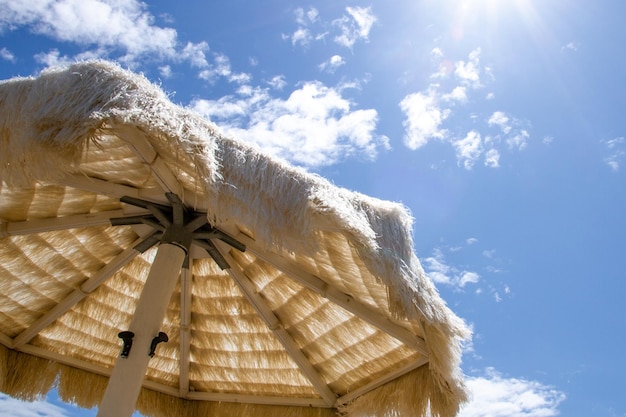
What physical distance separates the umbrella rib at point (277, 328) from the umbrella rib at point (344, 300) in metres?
0.44

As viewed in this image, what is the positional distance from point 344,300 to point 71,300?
2.28m

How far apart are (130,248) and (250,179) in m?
1.80

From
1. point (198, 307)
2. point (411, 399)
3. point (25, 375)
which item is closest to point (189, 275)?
point (198, 307)

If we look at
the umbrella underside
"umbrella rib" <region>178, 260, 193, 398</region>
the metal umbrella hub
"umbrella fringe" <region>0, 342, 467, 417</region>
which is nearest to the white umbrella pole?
the metal umbrella hub

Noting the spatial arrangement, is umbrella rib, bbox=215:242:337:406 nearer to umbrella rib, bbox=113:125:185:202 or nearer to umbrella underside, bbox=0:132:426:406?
umbrella underside, bbox=0:132:426:406

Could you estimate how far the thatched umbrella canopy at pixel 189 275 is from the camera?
8.66 ft

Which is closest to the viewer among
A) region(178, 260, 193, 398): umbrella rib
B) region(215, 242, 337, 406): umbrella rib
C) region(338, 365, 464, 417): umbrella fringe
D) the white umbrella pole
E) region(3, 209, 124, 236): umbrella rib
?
the white umbrella pole

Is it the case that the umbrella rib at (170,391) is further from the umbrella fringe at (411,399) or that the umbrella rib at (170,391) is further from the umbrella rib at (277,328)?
the umbrella fringe at (411,399)

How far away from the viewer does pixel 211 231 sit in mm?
3709

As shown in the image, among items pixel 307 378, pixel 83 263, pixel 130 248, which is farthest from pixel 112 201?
pixel 307 378

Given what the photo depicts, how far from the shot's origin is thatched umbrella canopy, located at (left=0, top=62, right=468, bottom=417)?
2.64m

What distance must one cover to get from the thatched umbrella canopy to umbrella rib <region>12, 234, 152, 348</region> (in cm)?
1

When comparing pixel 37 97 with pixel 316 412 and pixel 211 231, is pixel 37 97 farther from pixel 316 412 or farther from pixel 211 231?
pixel 316 412

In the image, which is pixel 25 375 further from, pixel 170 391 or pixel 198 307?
pixel 198 307
